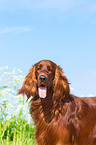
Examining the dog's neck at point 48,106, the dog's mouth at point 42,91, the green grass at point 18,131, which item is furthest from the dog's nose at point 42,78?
the green grass at point 18,131

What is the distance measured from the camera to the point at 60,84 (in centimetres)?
453

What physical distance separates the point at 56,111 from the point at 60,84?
1.49ft

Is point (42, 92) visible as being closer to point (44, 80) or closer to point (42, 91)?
point (42, 91)

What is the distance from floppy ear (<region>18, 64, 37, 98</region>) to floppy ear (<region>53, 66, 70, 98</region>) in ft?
1.14

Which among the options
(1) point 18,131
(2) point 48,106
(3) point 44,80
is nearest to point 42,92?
(3) point 44,80

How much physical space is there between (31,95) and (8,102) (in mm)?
1781

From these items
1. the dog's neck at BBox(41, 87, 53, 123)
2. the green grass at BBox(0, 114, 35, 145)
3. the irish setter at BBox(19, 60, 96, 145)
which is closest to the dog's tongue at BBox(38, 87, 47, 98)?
the irish setter at BBox(19, 60, 96, 145)

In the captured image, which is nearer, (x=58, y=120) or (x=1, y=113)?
(x=58, y=120)

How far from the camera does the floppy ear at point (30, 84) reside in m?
4.54

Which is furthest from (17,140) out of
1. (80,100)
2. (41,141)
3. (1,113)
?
(80,100)

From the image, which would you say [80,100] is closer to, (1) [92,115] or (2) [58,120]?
(1) [92,115]

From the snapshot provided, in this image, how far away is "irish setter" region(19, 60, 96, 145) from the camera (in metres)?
4.41

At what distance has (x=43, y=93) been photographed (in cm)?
430

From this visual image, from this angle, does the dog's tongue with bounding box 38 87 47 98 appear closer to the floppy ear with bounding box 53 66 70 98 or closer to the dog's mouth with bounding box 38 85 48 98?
the dog's mouth with bounding box 38 85 48 98
